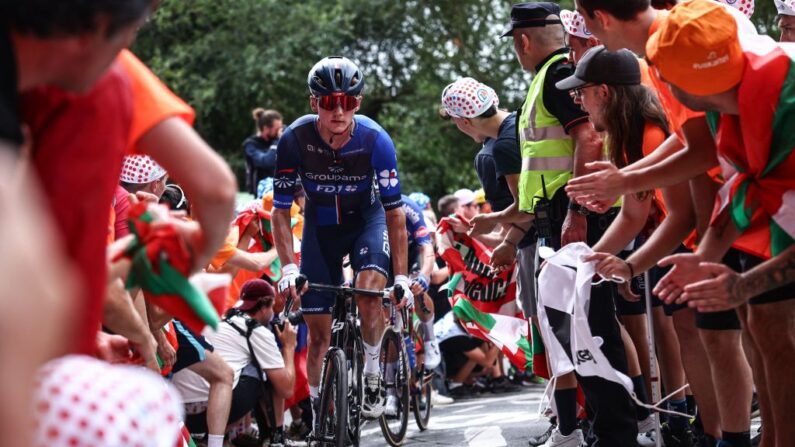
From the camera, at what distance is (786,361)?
482 centimetres

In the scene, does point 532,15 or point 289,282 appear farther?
point 289,282

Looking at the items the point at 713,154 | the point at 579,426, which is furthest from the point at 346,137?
the point at 713,154

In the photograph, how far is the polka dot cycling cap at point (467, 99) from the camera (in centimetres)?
939

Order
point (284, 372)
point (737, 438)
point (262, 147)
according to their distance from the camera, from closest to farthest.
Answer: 1. point (737, 438)
2. point (284, 372)
3. point (262, 147)

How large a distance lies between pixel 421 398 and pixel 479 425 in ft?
3.73

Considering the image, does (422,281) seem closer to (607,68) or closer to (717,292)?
(607,68)

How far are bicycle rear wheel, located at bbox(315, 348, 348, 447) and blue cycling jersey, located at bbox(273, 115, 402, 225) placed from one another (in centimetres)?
102

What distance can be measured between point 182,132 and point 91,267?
1.66ft

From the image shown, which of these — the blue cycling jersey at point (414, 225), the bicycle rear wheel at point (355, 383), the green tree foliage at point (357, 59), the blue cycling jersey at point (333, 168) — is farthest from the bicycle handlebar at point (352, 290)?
the green tree foliage at point (357, 59)

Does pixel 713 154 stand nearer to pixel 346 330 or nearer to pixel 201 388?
pixel 346 330

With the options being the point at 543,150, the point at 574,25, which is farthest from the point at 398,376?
the point at 574,25

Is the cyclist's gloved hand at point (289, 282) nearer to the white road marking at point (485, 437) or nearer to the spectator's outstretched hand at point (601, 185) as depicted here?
the white road marking at point (485, 437)

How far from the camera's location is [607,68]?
6.45 m

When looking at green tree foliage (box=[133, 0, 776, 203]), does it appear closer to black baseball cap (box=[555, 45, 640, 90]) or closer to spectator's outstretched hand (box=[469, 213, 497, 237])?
spectator's outstretched hand (box=[469, 213, 497, 237])
